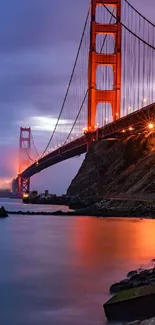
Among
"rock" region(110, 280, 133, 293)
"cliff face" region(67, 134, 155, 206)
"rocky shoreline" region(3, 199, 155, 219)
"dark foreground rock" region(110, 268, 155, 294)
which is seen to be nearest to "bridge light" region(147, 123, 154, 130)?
"cliff face" region(67, 134, 155, 206)

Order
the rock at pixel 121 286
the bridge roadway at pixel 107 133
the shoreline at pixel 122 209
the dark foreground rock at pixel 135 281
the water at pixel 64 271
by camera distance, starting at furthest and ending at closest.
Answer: the bridge roadway at pixel 107 133
the shoreline at pixel 122 209
the dark foreground rock at pixel 135 281
the rock at pixel 121 286
the water at pixel 64 271

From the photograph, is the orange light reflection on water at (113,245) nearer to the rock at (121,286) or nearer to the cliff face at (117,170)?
the rock at (121,286)

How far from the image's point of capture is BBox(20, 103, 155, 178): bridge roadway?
40000 millimetres

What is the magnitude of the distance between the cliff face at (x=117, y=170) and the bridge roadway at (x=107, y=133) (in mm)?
946

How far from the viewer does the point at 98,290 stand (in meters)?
8.15

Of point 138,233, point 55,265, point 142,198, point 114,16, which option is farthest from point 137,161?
point 55,265

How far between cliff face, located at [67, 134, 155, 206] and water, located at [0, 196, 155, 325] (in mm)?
14710

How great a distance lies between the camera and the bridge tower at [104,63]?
50.2 meters

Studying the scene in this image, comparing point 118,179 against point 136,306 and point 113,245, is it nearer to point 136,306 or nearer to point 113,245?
point 113,245

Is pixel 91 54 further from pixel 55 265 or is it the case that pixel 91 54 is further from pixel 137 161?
pixel 55 265

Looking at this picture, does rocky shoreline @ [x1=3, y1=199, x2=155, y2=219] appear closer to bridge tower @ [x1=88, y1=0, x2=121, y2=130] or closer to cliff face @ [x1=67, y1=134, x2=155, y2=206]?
cliff face @ [x1=67, y1=134, x2=155, y2=206]

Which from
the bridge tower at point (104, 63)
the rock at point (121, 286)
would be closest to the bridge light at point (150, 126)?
the bridge tower at point (104, 63)

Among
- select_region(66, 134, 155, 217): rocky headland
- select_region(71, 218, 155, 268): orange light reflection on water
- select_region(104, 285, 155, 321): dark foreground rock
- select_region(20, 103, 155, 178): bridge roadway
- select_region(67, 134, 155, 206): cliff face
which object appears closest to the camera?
select_region(104, 285, 155, 321): dark foreground rock

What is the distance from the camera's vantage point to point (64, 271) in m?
10.2
